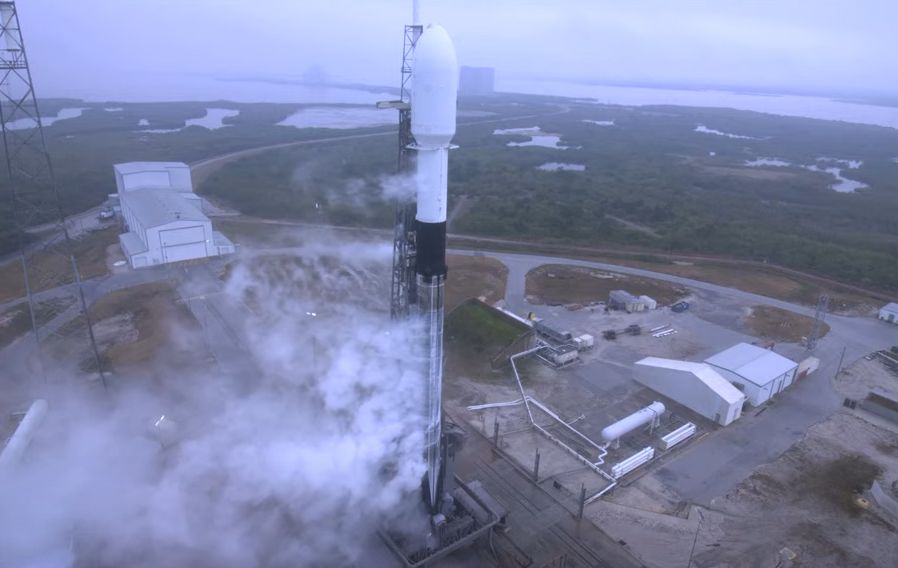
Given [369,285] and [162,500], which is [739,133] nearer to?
[369,285]

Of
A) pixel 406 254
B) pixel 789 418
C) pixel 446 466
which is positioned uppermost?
pixel 406 254

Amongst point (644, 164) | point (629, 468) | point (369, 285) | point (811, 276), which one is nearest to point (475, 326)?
point (369, 285)

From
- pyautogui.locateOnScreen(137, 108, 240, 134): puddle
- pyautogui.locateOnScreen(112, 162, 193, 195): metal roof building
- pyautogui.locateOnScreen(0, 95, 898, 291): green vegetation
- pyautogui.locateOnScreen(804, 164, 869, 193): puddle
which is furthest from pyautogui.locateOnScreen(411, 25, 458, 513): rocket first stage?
pyautogui.locateOnScreen(137, 108, 240, 134): puddle

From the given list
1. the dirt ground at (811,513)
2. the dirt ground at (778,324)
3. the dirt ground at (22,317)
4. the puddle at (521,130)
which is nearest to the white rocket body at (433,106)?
the dirt ground at (811,513)

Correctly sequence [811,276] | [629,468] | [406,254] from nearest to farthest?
[406,254], [629,468], [811,276]

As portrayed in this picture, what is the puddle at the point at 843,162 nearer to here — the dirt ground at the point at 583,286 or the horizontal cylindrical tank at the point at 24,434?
the dirt ground at the point at 583,286

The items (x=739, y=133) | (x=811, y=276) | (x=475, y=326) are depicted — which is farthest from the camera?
(x=739, y=133)

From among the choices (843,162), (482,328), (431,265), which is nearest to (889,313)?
(482,328)
